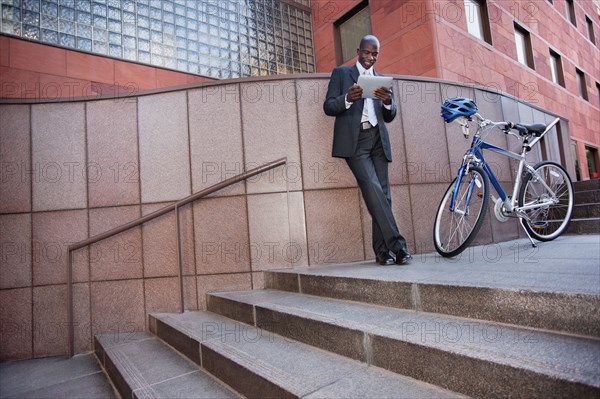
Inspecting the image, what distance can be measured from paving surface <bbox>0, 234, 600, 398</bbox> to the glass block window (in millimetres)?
5088

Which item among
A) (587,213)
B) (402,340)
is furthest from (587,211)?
(402,340)

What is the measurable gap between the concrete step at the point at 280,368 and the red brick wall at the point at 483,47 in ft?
21.8

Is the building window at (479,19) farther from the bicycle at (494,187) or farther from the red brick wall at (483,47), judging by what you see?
the bicycle at (494,187)

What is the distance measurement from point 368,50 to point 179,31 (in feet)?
16.9

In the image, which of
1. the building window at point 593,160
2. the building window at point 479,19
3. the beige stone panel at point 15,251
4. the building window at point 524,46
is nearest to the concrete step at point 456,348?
the beige stone panel at point 15,251

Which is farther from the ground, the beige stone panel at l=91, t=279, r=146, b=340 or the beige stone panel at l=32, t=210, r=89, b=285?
the beige stone panel at l=32, t=210, r=89, b=285

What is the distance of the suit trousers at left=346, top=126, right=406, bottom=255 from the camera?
276 cm

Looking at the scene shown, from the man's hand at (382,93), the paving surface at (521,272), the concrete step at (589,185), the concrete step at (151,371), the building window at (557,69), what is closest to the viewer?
the paving surface at (521,272)

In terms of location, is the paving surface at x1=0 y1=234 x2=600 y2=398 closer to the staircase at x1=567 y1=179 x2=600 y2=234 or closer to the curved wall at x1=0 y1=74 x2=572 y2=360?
the curved wall at x1=0 y1=74 x2=572 y2=360

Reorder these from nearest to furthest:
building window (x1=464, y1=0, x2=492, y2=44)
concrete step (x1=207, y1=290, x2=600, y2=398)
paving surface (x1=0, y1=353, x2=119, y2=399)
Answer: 1. concrete step (x1=207, y1=290, x2=600, y2=398)
2. paving surface (x1=0, y1=353, x2=119, y2=399)
3. building window (x1=464, y1=0, x2=492, y2=44)

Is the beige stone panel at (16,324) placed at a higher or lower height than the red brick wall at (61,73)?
lower

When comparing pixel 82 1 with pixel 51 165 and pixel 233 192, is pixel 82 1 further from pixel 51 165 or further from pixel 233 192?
pixel 233 192

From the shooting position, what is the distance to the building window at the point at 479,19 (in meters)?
8.34

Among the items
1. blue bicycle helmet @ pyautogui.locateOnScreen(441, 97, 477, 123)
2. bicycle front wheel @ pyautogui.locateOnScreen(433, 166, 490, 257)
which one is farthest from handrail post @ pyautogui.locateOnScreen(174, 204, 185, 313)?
blue bicycle helmet @ pyautogui.locateOnScreen(441, 97, 477, 123)
